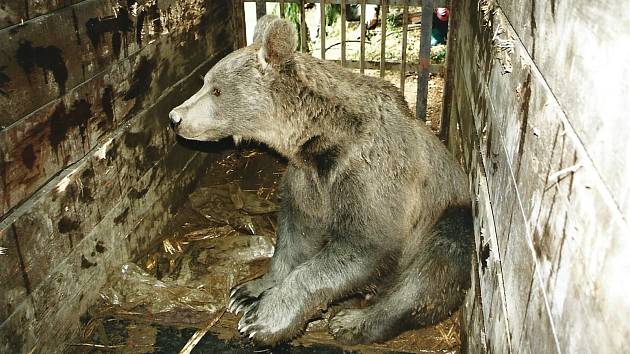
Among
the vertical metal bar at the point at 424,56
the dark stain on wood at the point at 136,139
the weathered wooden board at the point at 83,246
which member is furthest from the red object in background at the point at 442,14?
the dark stain on wood at the point at 136,139

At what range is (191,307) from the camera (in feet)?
13.4

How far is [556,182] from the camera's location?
63.1 inches

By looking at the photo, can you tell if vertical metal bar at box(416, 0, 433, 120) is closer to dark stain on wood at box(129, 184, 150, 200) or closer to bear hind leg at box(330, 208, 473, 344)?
bear hind leg at box(330, 208, 473, 344)

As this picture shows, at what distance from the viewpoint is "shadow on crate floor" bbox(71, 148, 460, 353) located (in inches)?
148

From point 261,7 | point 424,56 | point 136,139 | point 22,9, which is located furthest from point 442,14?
point 22,9

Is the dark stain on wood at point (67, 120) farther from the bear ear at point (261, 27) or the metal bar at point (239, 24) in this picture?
the metal bar at point (239, 24)

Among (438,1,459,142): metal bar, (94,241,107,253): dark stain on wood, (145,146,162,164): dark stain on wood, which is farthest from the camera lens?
(438,1,459,142): metal bar

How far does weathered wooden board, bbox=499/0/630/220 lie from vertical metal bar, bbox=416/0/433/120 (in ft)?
13.4

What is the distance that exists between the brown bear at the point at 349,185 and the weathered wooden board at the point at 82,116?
479mm

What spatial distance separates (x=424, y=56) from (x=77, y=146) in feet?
12.2

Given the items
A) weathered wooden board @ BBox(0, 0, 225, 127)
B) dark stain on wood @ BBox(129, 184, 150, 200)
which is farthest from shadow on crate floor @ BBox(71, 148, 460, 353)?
weathered wooden board @ BBox(0, 0, 225, 127)

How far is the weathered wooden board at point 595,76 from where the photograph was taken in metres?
1.13

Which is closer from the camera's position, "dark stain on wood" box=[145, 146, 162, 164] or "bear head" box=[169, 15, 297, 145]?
"bear head" box=[169, 15, 297, 145]

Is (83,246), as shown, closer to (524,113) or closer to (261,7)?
(524,113)
